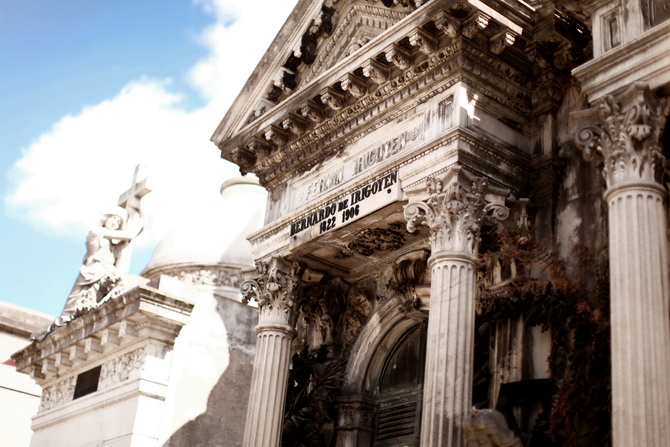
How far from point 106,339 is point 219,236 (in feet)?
16.3

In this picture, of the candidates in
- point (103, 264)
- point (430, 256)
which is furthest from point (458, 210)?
point (103, 264)

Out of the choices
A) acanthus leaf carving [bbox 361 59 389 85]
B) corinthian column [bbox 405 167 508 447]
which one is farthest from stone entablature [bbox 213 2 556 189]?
corinthian column [bbox 405 167 508 447]

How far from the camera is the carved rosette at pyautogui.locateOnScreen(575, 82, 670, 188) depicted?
34.1ft

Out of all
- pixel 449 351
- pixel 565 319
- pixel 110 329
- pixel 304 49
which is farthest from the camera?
pixel 110 329

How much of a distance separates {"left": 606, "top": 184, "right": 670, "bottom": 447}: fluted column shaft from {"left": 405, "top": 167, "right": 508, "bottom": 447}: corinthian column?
2.39 meters

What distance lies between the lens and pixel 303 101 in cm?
1545

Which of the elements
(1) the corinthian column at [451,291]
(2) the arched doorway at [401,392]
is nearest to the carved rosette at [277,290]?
(2) the arched doorway at [401,392]

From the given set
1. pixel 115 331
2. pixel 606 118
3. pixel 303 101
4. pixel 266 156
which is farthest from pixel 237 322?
pixel 606 118

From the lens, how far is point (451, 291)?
12.2 meters

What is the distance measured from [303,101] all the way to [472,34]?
336 centimetres

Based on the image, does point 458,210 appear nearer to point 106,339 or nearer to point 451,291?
point 451,291

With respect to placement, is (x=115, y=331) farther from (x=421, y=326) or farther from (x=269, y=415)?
(x=421, y=326)

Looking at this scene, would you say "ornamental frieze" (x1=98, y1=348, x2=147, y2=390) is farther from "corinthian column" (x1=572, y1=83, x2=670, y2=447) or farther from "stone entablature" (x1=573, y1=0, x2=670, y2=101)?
"stone entablature" (x1=573, y1=0, x2=670, y2=101)

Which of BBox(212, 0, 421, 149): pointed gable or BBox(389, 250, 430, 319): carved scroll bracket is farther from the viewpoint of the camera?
BBox(212, 0, 421, 149): pointed gable
